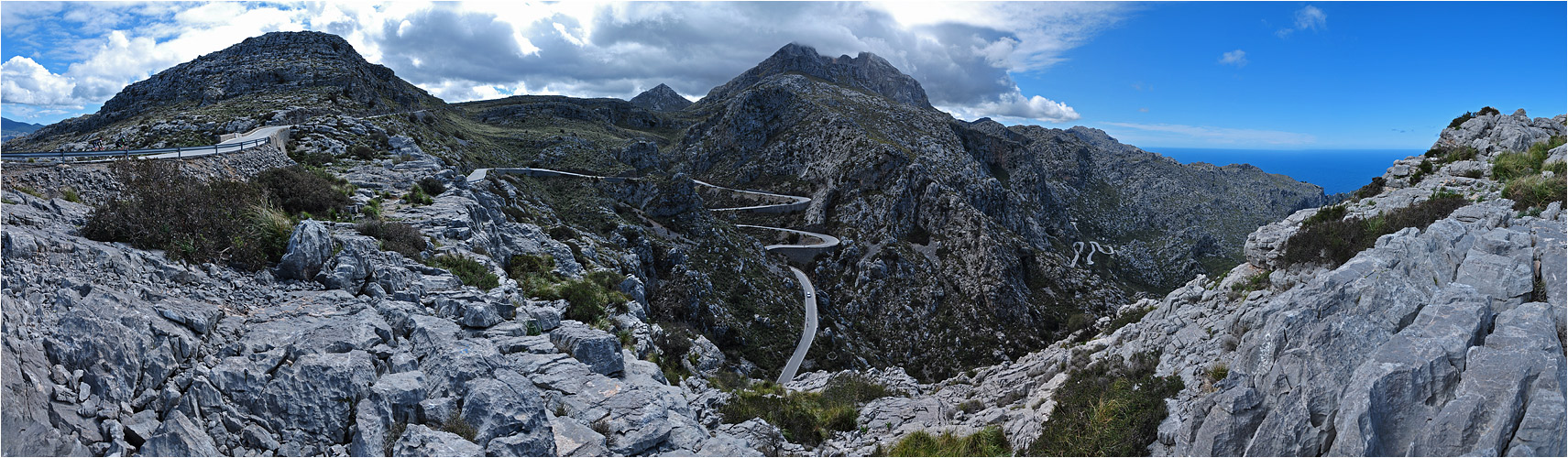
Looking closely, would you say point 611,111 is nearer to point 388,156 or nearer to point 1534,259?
point 388,156

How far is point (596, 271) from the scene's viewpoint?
27031mm

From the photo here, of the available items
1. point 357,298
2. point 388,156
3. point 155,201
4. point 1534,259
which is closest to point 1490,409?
point 1534,259

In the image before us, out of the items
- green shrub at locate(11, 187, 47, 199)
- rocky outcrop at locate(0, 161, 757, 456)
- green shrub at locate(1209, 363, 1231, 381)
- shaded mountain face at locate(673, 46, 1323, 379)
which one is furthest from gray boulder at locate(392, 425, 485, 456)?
shaded mountain face at locate(673, 46, 1323, 379)

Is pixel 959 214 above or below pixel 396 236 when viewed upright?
below

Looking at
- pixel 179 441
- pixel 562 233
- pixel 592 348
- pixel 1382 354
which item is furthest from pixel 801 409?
pixel 562 233

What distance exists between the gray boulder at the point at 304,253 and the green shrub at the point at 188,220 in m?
0.42

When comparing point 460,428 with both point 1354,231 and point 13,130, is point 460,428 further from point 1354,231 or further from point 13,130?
point 13,130

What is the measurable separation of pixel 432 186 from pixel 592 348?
17.9 meters

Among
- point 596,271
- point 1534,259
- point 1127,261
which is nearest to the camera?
point 1534,259

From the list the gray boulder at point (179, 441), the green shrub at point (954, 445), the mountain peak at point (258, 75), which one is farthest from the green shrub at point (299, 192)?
the mountain peak at point (258, 75)

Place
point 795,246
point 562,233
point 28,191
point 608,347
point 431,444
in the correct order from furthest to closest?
point 795,246, point 562,233, point 608,347, point 28,191, point 431,444

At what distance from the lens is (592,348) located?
13.4 m

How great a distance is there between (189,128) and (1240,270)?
5323 centimetres

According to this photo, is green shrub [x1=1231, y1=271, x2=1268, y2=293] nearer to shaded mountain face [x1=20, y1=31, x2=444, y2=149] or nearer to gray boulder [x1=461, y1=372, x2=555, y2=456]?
gray boulder [x1=461, y1=372, x2=555, y2=456]
